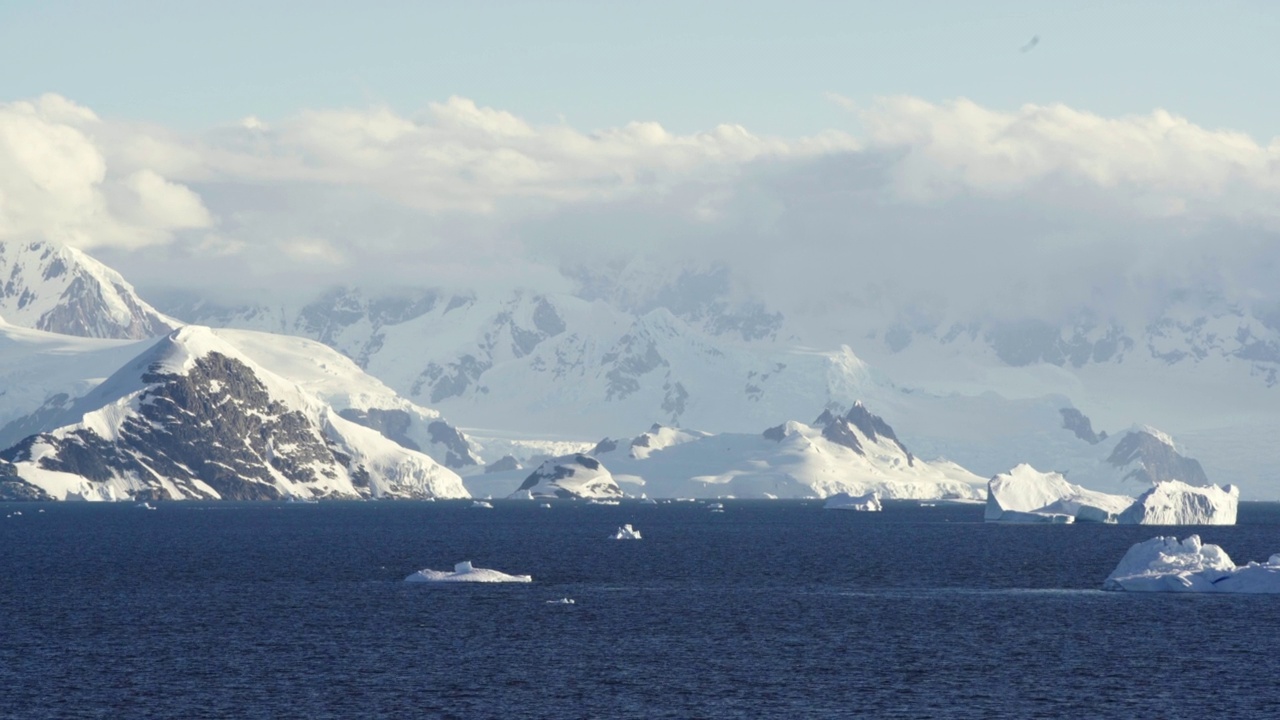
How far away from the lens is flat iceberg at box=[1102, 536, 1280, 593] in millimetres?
164375

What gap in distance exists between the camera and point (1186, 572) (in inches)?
6560

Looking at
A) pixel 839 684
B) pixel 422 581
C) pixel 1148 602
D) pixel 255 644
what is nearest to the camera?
pixel 839 684

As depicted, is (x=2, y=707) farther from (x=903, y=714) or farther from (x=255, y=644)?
(x=903, y=714)

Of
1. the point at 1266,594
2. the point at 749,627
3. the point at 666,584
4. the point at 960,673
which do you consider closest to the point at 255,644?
the point at 749,627

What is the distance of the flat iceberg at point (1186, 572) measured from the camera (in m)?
164

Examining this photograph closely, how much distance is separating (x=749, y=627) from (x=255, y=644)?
3692cm

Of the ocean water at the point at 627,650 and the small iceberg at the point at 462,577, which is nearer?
the ocean water at the point at 627,650

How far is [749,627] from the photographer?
138 m

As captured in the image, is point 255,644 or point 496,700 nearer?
point 496,700

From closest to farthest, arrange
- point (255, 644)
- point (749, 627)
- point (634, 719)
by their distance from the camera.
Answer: point (634, 719) → point (255, 644) → point (749, 627)

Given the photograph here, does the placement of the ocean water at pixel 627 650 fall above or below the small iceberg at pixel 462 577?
below

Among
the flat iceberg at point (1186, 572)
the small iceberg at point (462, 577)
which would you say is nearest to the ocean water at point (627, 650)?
the small iceberg at point (462, 577)

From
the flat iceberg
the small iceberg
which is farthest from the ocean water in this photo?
A: the flat iceberg

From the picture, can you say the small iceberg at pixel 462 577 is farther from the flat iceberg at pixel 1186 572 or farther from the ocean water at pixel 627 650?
the flat iceberg at pixel 1186 572
